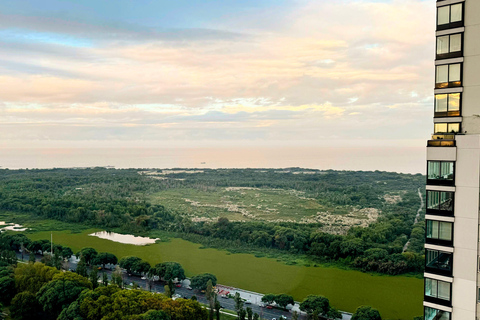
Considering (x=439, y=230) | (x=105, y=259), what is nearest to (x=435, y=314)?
(x=439, y=230)

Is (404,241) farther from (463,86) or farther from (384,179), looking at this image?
(384,179)

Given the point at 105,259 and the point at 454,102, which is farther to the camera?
the point at 105,259

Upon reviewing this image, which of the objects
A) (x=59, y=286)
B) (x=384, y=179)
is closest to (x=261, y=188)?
(x=384, y=179)

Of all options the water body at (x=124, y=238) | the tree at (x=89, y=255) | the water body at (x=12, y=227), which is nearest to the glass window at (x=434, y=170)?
the tree at (x=89, y=255)

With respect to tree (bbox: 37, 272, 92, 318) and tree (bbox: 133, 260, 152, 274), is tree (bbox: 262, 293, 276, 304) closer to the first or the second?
tree (bbox: 133, 260, 152, 274)

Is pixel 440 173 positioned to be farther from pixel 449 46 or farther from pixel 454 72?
pixel 449 46
